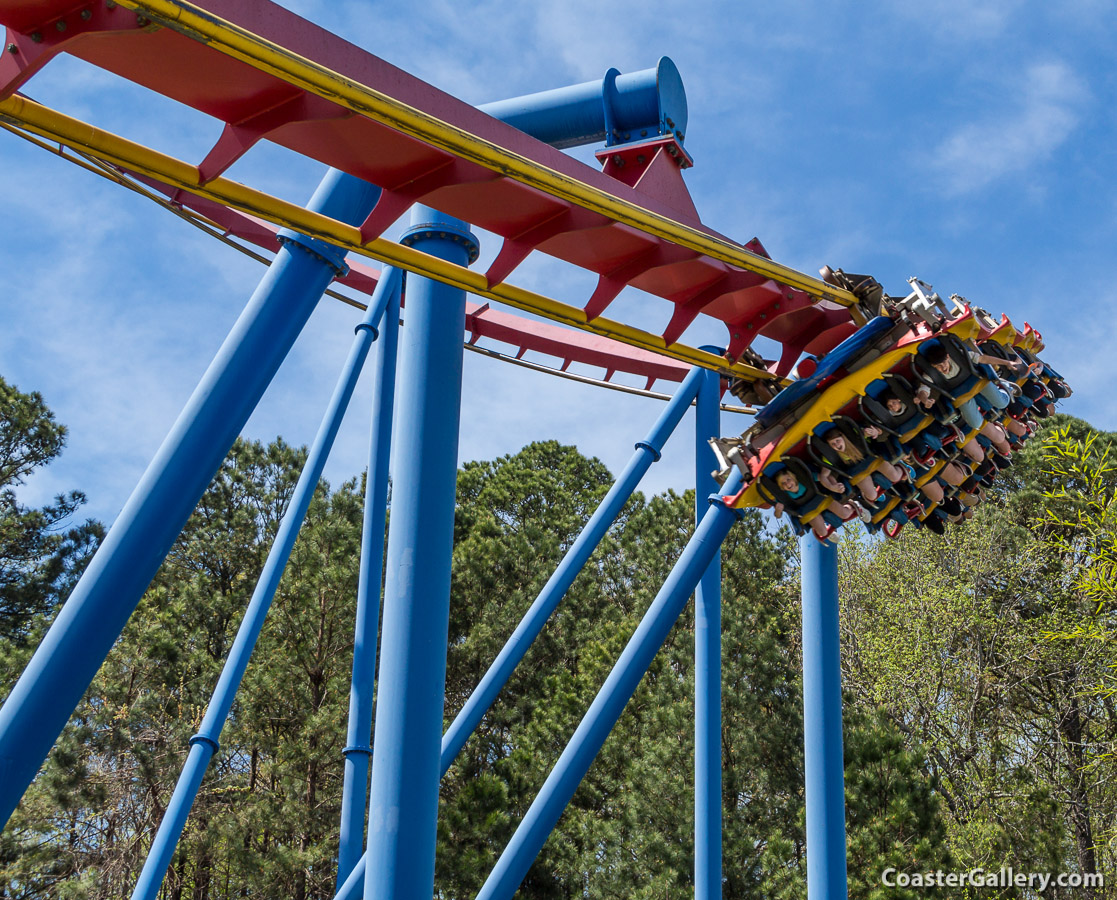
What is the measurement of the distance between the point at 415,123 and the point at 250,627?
281cm

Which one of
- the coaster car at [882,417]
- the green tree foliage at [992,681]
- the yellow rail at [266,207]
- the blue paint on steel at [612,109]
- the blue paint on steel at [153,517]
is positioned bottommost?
the blue paint on steel at [153,517]

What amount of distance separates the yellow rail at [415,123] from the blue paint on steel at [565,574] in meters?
1.64

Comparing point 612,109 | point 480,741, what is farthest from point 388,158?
point 480,741

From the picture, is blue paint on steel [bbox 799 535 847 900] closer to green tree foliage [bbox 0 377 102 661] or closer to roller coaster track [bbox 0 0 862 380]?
roller coaster track [bbox 0 0 862 380]

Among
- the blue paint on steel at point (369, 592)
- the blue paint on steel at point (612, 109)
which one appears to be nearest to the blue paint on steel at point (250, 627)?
the blue paint on steel at point (369, 592)

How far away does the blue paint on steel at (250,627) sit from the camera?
13.5 ft

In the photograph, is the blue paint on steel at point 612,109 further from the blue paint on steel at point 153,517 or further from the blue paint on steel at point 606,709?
the blue paint on steel at point 153,517

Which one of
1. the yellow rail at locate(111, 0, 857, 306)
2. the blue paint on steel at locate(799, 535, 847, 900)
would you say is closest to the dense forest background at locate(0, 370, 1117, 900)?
the blue paint on steel at locate(799, 535, 847, 900)

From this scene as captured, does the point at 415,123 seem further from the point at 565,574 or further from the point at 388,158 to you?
the point at 565,574

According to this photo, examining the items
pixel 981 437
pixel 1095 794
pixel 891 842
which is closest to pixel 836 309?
pixel 981 437

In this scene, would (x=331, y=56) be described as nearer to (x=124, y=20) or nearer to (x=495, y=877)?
(x=124, y=20)

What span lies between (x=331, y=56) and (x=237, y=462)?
50.3 ft

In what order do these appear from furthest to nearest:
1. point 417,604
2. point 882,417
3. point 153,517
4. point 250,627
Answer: point 250,627 < point 882,417 < point 417,604 < point 153,517

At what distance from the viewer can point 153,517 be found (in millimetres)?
2756
